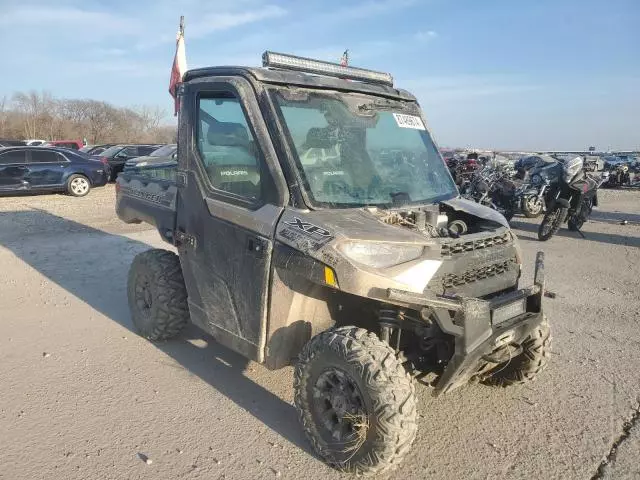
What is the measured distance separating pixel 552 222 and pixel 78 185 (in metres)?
13.4

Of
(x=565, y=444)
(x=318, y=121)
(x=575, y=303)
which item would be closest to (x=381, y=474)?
(x=565, y=444)

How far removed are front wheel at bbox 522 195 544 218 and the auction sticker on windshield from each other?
9.48 metres

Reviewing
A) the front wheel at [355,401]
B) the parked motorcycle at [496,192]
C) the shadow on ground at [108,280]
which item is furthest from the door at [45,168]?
the front wheel at [355,401]

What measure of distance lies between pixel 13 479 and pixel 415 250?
2.55m

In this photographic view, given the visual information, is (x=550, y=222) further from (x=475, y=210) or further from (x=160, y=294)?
(x=160, y=294)

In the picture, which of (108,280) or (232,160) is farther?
(108,280)

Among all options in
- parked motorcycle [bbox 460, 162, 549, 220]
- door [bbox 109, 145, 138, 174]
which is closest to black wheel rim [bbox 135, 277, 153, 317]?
parked motorcycle [bbox 460, 162, 549, 220]

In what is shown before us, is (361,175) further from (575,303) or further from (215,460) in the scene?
(575,303)

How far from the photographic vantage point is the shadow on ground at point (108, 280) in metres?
3.73

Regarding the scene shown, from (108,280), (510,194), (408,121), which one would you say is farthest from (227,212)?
(510,194)

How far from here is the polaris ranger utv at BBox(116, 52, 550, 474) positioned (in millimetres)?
2816

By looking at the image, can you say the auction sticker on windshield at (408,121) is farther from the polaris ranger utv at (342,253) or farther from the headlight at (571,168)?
the headlight at (571,168)

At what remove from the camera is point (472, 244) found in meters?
3.20

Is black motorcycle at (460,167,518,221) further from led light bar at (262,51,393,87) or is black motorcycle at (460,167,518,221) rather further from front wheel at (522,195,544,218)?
led light bar at (262,51,393,87)
